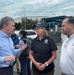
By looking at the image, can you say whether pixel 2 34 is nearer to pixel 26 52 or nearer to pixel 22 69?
pixel 26 52

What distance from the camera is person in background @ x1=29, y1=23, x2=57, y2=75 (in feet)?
19.5

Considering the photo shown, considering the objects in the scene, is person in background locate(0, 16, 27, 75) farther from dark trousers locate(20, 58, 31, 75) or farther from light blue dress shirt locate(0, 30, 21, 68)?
dark trousers locate(20, 58, 31, 75)

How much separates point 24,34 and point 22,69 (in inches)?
50.2

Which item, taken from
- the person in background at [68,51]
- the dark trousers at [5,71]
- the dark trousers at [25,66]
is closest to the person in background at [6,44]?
the dark trousers at [5,71]

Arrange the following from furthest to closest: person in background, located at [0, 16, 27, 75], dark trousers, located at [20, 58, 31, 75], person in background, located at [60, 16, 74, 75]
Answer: dark trousers, located at [20, 58, 31, 75], person in background, located at [0, 16, 27, 75], person in background, located at [60, 16, 74, 75]

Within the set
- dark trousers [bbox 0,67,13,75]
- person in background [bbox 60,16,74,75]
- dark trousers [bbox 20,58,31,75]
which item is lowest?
dark trousers [bbox 20,58,31,75]

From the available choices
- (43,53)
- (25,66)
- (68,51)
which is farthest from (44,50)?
(25,66)

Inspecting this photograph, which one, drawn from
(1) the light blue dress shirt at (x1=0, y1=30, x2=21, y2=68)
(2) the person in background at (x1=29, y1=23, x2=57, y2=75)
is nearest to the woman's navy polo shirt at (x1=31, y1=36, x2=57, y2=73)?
(2) the person in background at (x1=29, y1=23, x2=57, y2=75)

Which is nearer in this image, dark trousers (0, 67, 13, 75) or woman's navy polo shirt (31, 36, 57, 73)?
dark trousers (0, 67, 13, 75)

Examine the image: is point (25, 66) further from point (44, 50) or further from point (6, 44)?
point (6, 44)

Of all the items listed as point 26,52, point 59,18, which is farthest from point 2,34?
point 59,18

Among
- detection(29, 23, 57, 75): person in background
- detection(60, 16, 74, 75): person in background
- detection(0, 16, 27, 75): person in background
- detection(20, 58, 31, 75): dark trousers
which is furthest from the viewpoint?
detection(20, 58, 31, 75): dark trousers

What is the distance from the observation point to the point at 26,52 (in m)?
8.52

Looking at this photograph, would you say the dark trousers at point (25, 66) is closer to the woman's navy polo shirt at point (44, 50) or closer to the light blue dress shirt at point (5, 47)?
the woman's navy polo shirt at point (44, 50)
